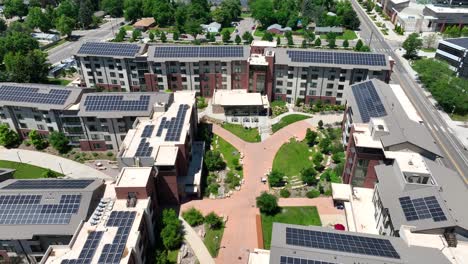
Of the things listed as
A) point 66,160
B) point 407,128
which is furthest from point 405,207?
point 66,160

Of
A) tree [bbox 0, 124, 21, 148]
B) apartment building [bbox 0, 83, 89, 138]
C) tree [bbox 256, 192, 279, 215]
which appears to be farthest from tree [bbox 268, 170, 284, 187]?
tree [bbox 0, 124, 21, 148]

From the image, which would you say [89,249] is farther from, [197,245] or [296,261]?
[296,261]

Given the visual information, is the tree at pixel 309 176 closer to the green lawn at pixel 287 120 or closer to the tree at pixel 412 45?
the green lawn at pixel 287 120

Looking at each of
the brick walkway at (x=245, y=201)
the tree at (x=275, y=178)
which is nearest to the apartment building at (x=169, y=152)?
the brick walkway at (x=245, y=201)

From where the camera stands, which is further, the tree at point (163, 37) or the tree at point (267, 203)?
the tree at point (163, 37)

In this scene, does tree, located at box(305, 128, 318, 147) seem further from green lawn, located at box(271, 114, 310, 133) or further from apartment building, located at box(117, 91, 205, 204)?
apartment building, located at box(117, 91, 205, 204)

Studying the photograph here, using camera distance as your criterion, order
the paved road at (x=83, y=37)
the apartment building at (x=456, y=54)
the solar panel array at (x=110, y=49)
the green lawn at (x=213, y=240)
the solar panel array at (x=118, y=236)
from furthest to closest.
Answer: the paved road at (x=83, y=37) < the apartment building at (x=456, y=54) < the solar panel array at (x=110, y=49) < the green lawn at (x=213, y=240) < the solar panel array at (x=118, y=236)
